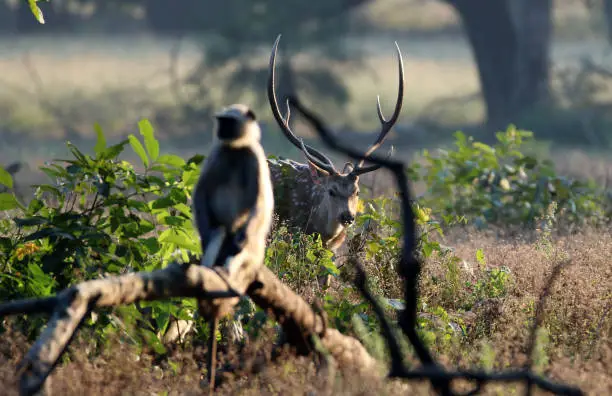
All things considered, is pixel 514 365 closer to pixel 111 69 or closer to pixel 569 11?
pixel 111 69

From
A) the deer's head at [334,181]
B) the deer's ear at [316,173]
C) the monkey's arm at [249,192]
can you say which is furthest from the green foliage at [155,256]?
the deer's ear at [316,173]

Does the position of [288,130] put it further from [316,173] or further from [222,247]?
[222,247]

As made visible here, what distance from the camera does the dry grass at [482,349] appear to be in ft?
18.1

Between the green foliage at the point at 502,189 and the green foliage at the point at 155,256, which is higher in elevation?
the green foliage at the point at 155,256

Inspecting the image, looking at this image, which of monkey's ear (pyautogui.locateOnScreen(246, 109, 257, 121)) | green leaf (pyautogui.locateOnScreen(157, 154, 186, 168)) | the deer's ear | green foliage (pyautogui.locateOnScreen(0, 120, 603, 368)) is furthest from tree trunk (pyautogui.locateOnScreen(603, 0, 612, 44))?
monkey's ear (pyautogui.locateOnScreen(246, 109, 257, 121))

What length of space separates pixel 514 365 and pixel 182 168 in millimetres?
2344

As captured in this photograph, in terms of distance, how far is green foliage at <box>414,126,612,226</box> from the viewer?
11852 mm

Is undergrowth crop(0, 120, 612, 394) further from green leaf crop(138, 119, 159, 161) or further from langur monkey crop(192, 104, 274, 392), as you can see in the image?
langur monkey crop(192, 104, 274, 392)

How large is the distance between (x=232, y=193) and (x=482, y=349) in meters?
1.92

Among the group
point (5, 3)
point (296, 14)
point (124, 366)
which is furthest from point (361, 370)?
point (5, 3)

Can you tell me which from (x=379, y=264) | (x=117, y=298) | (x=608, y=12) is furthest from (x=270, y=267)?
(x=608, y=12)

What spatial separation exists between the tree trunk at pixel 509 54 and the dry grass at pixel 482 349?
65.3 ft

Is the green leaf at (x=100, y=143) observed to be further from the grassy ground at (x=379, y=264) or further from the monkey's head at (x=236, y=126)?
the grassy ground at (x=379, y=264)

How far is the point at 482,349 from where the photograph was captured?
6734 mm
